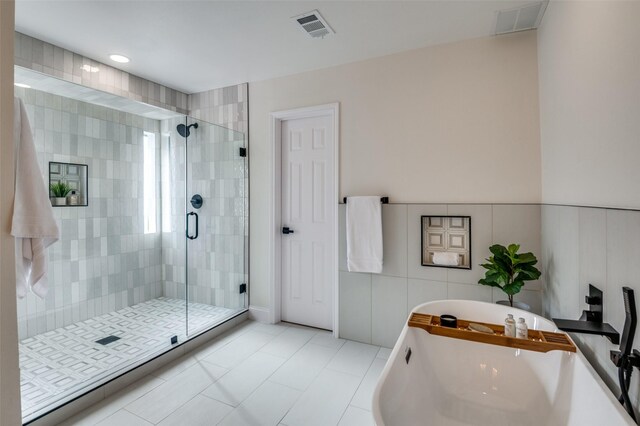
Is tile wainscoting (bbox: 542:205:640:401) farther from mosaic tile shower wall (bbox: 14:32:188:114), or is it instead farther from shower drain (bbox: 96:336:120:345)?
mosaic tile shower wall (bbox: 14:32:188:114)

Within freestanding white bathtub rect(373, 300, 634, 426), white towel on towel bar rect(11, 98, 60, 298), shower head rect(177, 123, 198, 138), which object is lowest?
freestanding white bathtub rect(373, 300, 634, 426)

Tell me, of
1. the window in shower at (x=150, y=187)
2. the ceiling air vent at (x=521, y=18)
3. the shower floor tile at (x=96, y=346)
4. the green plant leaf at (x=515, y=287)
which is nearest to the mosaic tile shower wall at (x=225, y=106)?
the window in shower at (x=150, y=187)

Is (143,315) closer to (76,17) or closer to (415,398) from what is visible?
(76,17)

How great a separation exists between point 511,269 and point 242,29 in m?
2.56

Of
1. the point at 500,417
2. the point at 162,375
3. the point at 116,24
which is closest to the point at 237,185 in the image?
the point at 116,24

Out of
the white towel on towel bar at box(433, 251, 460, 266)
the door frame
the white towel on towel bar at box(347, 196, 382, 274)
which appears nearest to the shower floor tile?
the door frame

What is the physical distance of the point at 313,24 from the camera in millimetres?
2211

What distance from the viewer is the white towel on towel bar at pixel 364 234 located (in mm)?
2615

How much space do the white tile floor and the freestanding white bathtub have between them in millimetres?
398

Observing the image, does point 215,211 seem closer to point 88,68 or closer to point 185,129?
point 185,129

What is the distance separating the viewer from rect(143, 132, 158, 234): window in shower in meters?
3.52

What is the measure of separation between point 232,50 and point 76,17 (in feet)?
3.50

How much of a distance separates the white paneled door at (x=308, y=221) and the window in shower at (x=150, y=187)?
5.20 feet

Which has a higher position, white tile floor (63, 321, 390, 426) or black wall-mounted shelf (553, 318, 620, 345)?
black wall-mounted shelf (553, 318, 620, 345)
